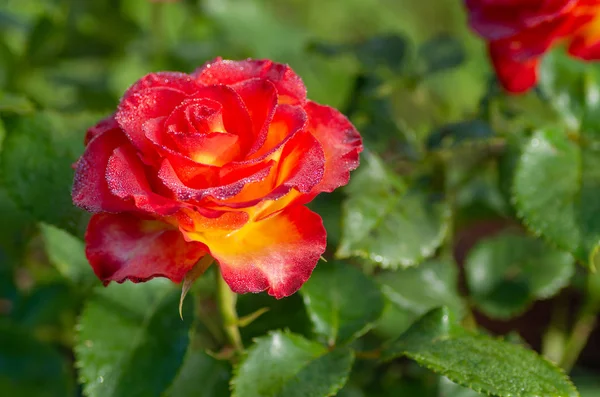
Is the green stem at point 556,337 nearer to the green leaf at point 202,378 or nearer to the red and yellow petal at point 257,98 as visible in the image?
the green leaf at point 202,378

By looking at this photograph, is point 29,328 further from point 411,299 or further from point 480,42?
point 480,42

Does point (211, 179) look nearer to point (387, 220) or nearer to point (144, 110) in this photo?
point (144, 110)

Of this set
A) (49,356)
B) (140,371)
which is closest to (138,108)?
(140,371)

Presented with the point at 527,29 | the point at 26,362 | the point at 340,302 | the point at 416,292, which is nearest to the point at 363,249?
the point at 340,302

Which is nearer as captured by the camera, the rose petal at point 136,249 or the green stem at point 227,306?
the rose petal at point 136,249

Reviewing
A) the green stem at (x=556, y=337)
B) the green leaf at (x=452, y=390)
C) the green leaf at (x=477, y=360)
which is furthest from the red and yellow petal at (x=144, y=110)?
the green stem at (x=556, y=337)

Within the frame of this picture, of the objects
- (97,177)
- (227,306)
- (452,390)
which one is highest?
(97,177)
